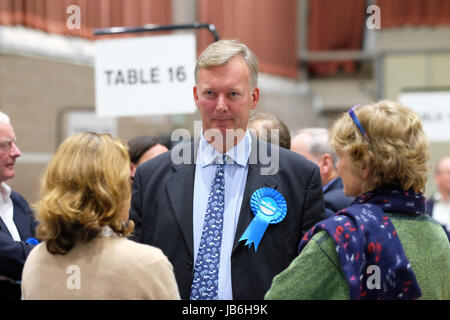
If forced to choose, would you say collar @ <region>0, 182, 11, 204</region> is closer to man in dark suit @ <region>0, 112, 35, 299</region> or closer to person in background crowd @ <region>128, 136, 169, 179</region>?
man in dark suit @ <region>0, 112, 35, 299</region>

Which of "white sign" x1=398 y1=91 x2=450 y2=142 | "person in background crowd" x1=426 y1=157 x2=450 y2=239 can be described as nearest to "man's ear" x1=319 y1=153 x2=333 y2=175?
"white sign" x1=398 y1=91 x2=450 y2=142

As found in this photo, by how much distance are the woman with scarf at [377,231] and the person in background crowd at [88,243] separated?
35cm

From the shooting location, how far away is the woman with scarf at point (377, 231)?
4.96 feet

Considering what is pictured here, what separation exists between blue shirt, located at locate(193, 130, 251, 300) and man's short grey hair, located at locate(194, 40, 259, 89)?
0.79 feet

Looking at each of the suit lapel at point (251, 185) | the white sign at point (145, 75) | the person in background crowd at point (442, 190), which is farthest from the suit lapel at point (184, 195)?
the person in background crowd at point (442, 190)

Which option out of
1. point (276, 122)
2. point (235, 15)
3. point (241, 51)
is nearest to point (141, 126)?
point (235, 15)

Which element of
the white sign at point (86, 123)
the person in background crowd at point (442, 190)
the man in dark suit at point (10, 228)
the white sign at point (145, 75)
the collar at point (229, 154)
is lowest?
the person in background crowd at point (442, 190)

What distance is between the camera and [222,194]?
2.00 m

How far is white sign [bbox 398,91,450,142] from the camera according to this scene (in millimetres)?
4652

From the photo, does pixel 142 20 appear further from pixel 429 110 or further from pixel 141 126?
pixel 429 110

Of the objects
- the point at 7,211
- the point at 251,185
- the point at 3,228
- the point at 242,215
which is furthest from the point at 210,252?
the point at 7,211

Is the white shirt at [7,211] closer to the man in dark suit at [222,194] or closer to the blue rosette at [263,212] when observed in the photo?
the man in dark suit at [222,194]

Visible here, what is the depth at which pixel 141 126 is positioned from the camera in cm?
658

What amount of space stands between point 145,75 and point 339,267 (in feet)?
7.38
